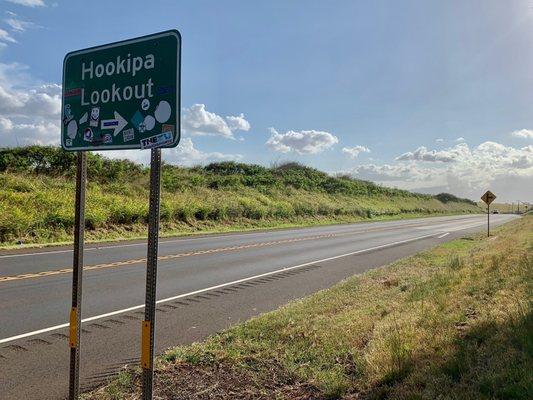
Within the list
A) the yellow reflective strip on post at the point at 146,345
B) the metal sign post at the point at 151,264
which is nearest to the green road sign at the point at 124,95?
the metal sign post at the point at 151,264

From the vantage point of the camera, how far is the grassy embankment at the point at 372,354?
431 centimetres

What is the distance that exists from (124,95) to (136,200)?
84.3 ft

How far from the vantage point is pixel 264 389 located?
4672mm

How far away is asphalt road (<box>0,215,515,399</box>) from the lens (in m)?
5.77

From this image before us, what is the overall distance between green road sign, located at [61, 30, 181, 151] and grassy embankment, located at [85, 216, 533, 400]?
7.97ft

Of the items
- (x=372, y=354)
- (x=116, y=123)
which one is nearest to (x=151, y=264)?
(x=116, y=123)

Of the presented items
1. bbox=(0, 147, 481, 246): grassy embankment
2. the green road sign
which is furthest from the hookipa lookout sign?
bbox=(0, 147, 481, 246): grassy embankment

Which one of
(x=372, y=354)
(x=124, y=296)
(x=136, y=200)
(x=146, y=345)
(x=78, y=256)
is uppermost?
(x=136, y=200)

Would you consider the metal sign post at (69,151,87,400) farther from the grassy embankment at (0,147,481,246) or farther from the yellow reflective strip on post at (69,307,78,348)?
the grassy embankment at (0,147,481,246)

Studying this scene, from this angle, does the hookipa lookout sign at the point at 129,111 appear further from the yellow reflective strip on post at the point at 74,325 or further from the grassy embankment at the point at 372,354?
the grassy embankment at the point at 372,354

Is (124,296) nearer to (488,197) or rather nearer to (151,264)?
(151,264)

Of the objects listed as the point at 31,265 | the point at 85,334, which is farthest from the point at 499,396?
the point at 31,265

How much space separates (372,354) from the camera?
507cm

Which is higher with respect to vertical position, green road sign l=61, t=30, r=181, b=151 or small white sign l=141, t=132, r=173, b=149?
green road sign l=61, t=30, r=181, b=151
